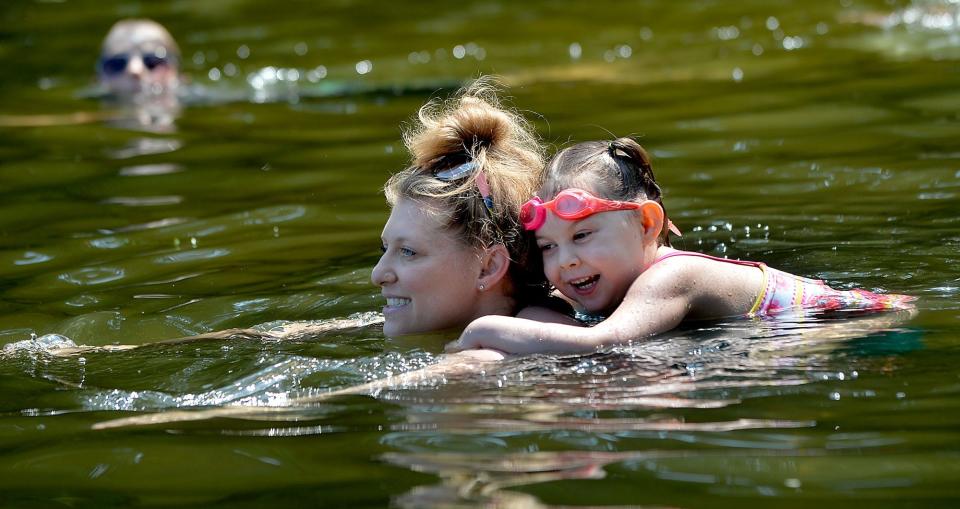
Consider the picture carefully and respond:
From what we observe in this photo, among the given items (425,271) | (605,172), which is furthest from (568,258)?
(425,271)

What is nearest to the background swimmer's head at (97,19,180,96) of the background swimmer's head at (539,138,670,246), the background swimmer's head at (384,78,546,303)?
the background swimmer's head at (384,78,546,303)

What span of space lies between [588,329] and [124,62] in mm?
8475

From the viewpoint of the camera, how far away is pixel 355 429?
4.18 meters

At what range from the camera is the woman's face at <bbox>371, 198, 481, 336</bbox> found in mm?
4980

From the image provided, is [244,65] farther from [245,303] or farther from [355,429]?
[355,429]

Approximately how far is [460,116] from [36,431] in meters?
1.76

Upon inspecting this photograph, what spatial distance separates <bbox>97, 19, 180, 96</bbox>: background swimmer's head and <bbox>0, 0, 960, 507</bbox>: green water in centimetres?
43

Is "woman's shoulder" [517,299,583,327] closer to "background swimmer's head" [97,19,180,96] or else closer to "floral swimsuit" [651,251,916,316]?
"floral swimsuit" [651,251,916,316]

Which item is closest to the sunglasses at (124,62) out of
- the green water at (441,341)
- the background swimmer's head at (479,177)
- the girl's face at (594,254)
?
the green water at (441,341)

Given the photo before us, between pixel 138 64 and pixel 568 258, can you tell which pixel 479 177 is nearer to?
pixel 568 258

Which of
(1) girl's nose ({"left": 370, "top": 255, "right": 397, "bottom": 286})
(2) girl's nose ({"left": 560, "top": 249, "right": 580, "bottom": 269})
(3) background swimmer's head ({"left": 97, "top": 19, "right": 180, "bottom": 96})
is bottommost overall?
(2) girl's nose ({"left": 560, "top": 249, "right": 580, "bottom": 269})

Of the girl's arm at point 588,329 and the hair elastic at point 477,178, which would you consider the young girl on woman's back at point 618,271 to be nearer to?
the girl's arm at point 588,329

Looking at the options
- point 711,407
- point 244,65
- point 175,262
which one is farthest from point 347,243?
point 244,65

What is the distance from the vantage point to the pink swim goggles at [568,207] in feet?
16.0
